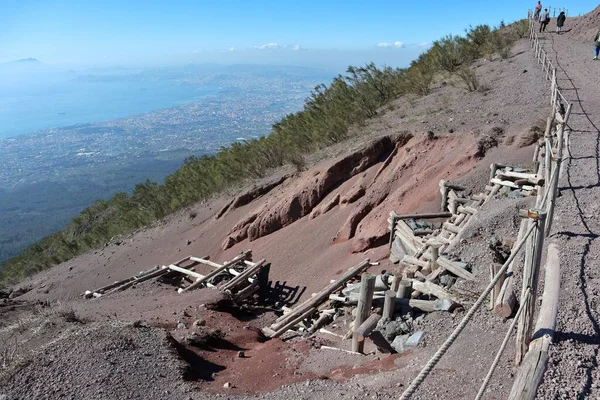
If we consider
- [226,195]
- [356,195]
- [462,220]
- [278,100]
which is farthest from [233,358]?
[278,100]

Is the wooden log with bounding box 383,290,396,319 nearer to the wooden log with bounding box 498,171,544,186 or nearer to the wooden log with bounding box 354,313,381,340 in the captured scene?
the wooden log with bounding box 354,313,381,340

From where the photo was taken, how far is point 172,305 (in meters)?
11.9

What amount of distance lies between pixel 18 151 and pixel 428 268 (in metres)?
182

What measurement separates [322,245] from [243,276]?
101 inches

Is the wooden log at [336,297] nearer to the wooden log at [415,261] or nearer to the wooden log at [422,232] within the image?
the wooden log at [415,261]

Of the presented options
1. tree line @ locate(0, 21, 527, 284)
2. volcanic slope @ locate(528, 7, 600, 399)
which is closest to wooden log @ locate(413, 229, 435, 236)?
volcanic slope @ locate(528, 7, 600, 399)

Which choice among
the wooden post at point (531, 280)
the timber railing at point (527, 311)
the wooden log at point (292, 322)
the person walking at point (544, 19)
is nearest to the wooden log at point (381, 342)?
the timber railing at point (527, 311)

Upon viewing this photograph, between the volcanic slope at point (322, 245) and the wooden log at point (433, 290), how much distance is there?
1.22 feet

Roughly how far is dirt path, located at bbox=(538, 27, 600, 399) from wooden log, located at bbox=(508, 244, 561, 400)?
0.18m

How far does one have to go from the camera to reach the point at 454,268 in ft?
26.5

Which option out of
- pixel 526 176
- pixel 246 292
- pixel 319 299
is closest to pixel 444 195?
pixel 526 176

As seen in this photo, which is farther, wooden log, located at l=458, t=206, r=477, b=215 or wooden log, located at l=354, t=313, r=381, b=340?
wooden log, located at l=458, t=206, r=477, b=215

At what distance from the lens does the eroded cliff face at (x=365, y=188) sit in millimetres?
13539

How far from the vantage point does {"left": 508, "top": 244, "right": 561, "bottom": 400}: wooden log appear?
14.4 feet
